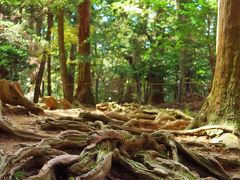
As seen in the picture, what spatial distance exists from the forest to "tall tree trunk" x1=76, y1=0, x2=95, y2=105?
0.04 m

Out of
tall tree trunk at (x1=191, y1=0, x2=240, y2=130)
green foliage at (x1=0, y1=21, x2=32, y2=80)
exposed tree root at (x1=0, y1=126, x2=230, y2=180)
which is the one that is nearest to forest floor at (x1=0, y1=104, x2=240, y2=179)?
tall tree trunk at (x1=191, y1=0, x2=240, y2=130)

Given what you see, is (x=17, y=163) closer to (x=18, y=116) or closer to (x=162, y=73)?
(x=18, y=116)

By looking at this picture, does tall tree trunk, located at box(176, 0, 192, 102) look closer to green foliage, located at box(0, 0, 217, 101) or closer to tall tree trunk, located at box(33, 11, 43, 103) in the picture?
green foliage, located at box(0, 0, 217, 101)

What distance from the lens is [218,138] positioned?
22.7ft

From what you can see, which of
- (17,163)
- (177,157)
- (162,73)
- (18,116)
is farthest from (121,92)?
(17,163)

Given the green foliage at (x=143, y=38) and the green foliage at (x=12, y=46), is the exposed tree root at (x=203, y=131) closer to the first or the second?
the green foliage at (x=143, y=38)

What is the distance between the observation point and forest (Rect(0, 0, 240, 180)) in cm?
403

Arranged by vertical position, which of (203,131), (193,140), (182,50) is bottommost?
(193,140)

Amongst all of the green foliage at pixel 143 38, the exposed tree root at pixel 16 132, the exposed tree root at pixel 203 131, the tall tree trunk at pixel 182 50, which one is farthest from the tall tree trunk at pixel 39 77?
the exposed tree root at pixel 16 132

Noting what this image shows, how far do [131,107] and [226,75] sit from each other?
5.11 metres

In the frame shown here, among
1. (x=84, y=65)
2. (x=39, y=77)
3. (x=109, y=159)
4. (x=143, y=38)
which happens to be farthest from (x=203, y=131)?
(x=39, y=77)

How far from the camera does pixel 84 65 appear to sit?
1434cm

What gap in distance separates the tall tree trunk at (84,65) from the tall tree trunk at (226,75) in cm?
722

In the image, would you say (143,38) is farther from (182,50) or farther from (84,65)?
(84,65)
